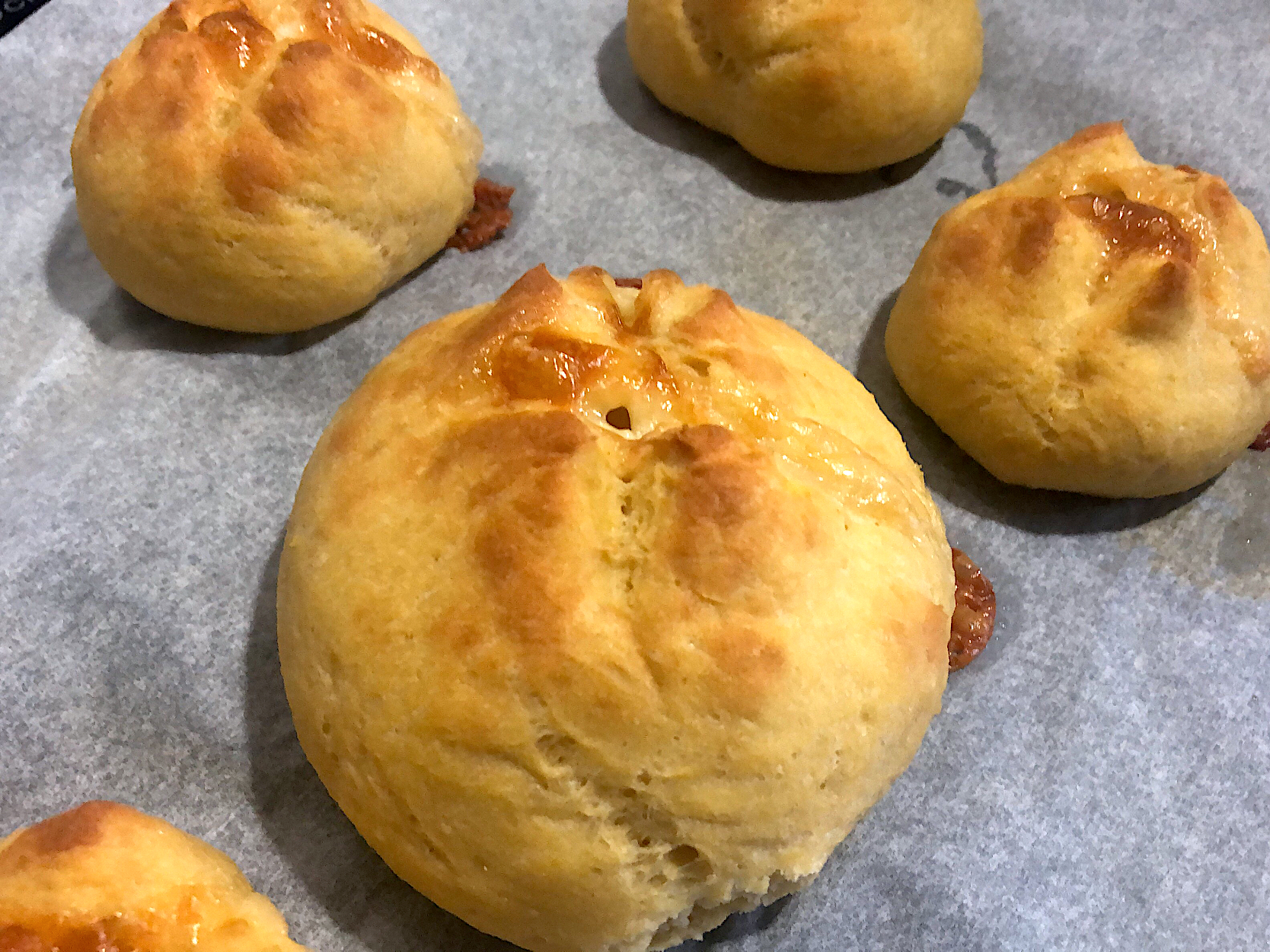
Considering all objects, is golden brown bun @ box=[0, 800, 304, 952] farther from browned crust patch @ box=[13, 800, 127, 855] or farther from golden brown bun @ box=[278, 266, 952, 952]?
A: golden brown bun @ box=[278, 266, 952, 952]

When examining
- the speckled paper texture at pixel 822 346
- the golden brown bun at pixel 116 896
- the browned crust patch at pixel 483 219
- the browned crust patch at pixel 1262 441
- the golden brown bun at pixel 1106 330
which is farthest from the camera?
the browned crust patch at pixel 483 219

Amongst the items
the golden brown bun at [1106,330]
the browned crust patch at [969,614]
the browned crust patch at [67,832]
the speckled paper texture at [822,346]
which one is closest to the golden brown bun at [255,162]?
the speckled paper texture at [822,346]

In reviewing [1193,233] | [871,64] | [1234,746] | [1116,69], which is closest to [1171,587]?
[1234,746]

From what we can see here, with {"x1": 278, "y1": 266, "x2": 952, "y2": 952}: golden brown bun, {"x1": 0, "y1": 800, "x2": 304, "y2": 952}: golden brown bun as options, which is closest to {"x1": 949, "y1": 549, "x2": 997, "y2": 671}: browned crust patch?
{"x1": 278, "y1": 266, "x2": 952, "y2": 952}: golden brown bun

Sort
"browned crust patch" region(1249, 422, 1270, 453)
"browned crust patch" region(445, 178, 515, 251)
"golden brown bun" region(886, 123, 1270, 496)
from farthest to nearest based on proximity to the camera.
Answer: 1. "browned crust patch" region(445, 178, 515, 251)
2. "browned crust patch" region(1249, 422, 1270, 453)
3. "golden brown bun" region(886, 123, 1270, 496)

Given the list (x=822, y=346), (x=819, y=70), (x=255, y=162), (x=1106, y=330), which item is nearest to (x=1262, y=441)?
(x=1106, y=330)

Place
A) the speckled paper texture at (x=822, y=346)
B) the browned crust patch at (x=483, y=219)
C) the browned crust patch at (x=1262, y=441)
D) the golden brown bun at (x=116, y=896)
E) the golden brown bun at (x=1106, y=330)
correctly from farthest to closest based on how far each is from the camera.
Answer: the browned crust patch at (x=483, y=219) < the browned crust patch at (x=1262, y=441) < the golden brown bun at (x=1106, y=330) < the speckled paper texture at (x=822, y=346) < the golden brown bun at (x=116, y=896)

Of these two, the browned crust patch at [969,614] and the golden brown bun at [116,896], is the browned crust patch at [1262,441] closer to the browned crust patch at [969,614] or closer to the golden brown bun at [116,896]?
the browned crust patch at [969,614]
